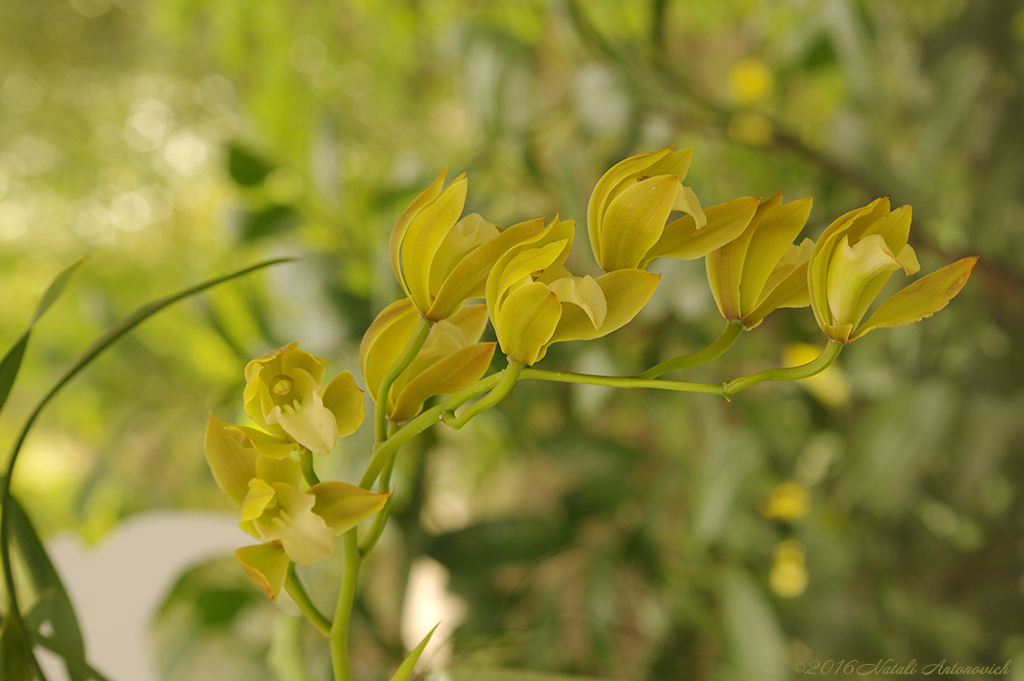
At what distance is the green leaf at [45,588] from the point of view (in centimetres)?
12

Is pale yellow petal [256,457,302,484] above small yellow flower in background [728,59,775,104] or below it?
above

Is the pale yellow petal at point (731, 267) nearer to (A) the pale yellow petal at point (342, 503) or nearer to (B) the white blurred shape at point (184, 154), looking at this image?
(A) the pale yellow petal at point (342, 503)

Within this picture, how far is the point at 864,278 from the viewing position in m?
0.09

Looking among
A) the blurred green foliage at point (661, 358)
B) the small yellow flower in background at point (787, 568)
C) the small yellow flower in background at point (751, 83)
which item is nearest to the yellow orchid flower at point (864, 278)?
the blurred green foliage at point (661, 358)

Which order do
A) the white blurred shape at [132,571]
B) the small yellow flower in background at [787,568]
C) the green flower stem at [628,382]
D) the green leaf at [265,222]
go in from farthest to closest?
1. the small yellow flower in background at [787,568]
2. the green leaf at [265,222]
3. the white blurred shape at [132,571]
4. the green flower stem at [628,382]

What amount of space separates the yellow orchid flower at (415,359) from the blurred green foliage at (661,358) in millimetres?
83

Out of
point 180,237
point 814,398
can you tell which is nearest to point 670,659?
point 814,398

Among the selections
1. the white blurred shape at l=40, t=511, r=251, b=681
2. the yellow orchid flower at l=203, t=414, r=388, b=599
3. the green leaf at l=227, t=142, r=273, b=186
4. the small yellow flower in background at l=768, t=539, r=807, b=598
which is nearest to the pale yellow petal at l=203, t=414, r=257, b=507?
the yellow orchid flower at l=203, t=414, r=388, b=599

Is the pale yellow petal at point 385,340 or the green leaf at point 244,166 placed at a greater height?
the pale yellow petal at point 385,340

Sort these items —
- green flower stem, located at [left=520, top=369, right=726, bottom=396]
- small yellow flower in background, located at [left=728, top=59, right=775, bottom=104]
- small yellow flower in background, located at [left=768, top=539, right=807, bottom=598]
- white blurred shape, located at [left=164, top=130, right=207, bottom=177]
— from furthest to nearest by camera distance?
white blurred shape, located at [left=164, top=130, right=207, bottom=177] → small yellow flower in background, located at [left=728, top=59, right=775, bottom=104] → small yellow flower in background, located at [left=768, top=539, right=807, bottom=598] → green flower stem, located at [left=520, top=369, right=726, bottom=396]

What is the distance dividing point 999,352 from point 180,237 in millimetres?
945

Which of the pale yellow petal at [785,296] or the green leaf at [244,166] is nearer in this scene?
the pale yellow petal at [785,296]

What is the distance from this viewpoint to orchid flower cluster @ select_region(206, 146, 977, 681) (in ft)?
0.29

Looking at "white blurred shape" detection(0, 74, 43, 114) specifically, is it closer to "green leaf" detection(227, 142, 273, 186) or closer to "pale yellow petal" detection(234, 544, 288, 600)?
"green leaf" detection(227, 142, 273, 186)
